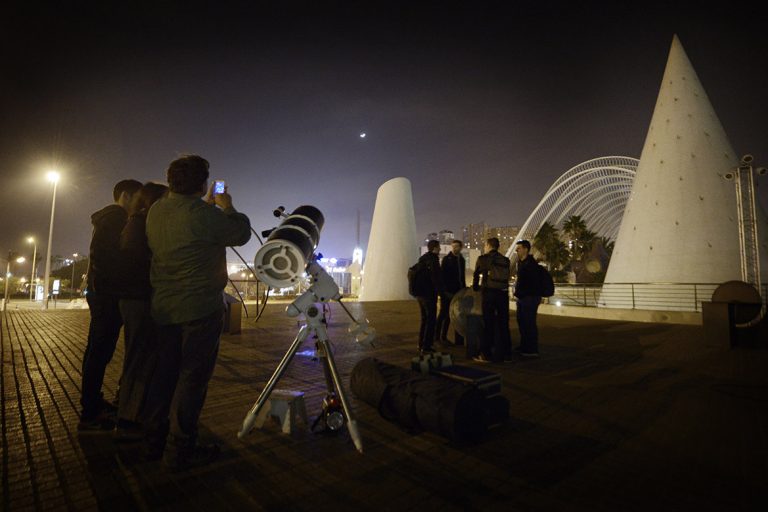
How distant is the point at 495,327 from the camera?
20.0 ft

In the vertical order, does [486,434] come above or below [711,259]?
below

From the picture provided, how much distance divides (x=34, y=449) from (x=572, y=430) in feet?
14.3

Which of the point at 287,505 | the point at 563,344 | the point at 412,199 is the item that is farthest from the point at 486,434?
the point at 412,199

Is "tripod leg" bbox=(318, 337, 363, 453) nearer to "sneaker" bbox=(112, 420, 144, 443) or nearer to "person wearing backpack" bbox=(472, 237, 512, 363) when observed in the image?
"sneaker" bbox=(112, 420, 144, 443)

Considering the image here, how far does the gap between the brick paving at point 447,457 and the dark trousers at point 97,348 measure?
276mm

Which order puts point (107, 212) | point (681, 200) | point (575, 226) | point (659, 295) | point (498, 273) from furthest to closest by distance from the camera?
point (575, 226), point (681, 200), point (659, 295), point (498, 273), point (107, 212)

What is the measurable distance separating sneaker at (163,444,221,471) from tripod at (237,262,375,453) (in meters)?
0.20

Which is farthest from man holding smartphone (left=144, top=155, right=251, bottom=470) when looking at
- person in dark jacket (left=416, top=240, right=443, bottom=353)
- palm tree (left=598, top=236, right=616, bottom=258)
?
palm tree (left=598, top=236, right=616, bottom=258)

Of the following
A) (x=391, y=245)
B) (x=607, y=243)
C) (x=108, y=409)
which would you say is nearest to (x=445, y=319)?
(x=108, y=409)

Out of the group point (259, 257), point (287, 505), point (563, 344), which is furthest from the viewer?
point (563, 344)

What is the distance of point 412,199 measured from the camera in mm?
31922

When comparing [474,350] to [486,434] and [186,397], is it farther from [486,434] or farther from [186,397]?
[186,397]

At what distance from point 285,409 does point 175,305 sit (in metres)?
1.36

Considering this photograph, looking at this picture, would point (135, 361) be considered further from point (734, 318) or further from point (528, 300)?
point (734, 318)
